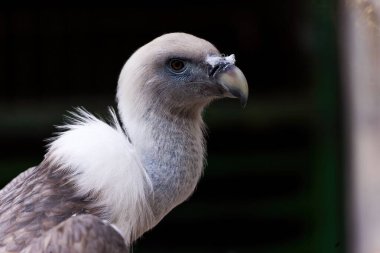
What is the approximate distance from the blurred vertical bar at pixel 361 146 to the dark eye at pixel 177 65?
84 centimetres

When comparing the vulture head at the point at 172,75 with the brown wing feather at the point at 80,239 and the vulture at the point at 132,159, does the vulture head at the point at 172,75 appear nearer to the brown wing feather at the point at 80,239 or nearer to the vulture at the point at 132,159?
the vulture at the point at 132,159

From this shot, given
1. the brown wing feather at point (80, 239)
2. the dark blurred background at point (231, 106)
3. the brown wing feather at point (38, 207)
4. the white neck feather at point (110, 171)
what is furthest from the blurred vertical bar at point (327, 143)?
the brown wing feather at point (80, 239)

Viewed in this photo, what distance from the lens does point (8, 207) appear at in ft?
13.4

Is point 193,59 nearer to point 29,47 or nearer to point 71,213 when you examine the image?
point 71,213

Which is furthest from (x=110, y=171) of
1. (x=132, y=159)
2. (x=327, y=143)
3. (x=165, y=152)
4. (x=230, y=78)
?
(x=327, y=143)

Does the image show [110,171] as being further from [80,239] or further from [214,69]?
[214,69]

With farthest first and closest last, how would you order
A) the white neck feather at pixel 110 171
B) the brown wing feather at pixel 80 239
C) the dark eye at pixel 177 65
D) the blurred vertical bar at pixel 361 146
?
the blurred vertical bar at pixel 361 146
the dark eye at pixel 177 65
the white neck feather at pixel 110 171
the brown wing feather at pixel 80 239

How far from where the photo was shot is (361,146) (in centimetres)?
624

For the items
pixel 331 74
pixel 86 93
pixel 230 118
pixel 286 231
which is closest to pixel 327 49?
pixel 331 74

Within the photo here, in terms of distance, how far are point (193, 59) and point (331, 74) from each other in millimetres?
3077

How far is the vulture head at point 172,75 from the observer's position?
4289mm

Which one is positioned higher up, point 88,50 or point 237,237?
point 88,50

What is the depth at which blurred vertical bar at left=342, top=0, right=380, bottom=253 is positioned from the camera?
5.36 m

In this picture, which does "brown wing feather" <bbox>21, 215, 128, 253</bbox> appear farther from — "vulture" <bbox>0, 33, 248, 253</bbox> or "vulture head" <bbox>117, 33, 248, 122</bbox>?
"vulture head" <bbox>117, 33, 248, 122</bbox>
